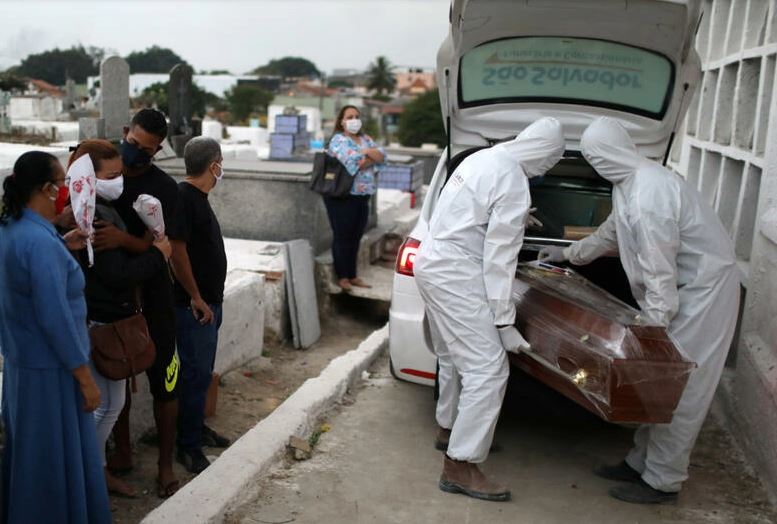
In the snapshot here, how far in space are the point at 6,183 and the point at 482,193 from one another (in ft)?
6.55

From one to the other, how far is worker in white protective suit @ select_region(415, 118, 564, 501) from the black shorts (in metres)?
1.22

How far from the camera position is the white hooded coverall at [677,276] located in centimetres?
376

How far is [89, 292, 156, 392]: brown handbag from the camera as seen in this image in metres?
3.42

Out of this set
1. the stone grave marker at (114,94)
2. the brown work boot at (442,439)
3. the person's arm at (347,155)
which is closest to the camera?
the brown work boot at (442,439)

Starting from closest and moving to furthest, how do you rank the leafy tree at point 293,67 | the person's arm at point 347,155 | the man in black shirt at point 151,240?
the man in black shirt at point 151,240
the person's arm at point 347,155
the leafy tree at point 293,67

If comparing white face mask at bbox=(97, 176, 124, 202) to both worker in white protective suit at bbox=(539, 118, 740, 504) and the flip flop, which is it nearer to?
the flip flop

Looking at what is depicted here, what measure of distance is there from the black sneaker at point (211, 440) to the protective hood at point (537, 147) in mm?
2449

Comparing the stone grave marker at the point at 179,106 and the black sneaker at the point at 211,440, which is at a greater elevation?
the stone grave marker at the point at 179,106

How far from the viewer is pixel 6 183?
9.96 feet

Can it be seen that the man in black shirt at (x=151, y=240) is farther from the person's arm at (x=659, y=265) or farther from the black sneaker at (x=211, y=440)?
the person's arm at (x=659, y=265)

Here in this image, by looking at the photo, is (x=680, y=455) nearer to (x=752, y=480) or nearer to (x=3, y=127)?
(x=752, y=480)

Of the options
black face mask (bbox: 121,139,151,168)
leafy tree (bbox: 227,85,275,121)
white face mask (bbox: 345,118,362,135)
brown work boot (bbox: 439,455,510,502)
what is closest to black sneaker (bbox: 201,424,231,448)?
brown work boot (bbox: 439,455,510,502)

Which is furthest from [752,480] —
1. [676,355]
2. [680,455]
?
[676,355]

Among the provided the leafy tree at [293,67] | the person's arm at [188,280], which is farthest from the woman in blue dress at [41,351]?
the leafy tree at [293,67]
